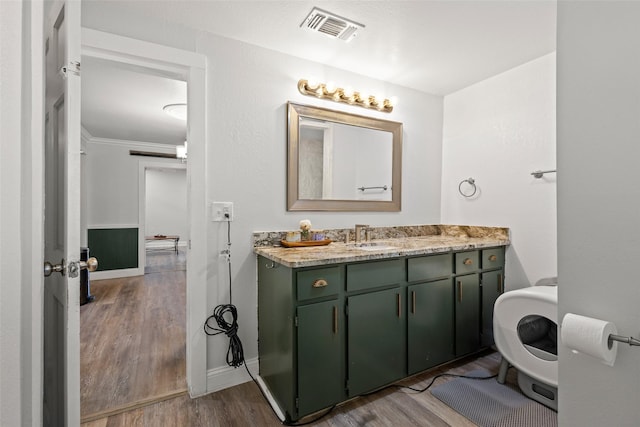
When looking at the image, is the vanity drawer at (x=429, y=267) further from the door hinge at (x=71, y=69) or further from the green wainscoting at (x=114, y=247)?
the green wainscoting at (x=114, y=247)

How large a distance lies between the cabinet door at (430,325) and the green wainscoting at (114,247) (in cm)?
504

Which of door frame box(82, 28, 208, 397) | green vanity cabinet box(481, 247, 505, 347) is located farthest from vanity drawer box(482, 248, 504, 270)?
door frame box(82, 28, 208, 397)

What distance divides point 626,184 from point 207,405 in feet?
7.26

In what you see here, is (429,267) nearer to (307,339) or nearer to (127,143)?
(307,339)

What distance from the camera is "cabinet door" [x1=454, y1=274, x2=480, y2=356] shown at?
7.75ft

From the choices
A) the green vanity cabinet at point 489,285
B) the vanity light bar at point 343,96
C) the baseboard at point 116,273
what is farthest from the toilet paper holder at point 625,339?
the baseboard at point 116,273

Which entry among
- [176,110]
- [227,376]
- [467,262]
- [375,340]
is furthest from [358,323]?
[176,110]

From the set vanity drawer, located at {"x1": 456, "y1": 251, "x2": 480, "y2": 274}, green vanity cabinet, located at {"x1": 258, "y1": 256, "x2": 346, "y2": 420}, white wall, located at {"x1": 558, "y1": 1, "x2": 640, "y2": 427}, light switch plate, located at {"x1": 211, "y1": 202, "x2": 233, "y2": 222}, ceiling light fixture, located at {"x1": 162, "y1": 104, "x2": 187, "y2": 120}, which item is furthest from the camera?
ceiling light fixture, located at {"x1": 162, "y1": 104, "x2": 187, "y2": 120}

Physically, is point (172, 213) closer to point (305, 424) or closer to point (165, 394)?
point (165, 394)

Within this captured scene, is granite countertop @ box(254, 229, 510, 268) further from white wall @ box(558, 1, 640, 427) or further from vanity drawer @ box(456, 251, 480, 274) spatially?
white wall @ box(558, 1, 640, 427)

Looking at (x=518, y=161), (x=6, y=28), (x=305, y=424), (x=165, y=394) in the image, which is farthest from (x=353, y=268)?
(x=518, y=161)

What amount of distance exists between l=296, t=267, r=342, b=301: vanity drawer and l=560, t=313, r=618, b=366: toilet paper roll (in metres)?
1.11

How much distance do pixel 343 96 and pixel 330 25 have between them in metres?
0.64

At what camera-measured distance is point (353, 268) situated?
1848 mm
